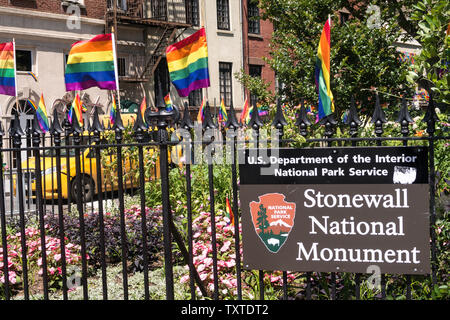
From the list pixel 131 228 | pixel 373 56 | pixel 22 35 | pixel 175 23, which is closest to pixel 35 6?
pixel 22 35

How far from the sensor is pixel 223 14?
1035 inches

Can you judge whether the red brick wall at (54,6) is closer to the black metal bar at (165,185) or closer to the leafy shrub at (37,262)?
the leafy shrub at (37,262)

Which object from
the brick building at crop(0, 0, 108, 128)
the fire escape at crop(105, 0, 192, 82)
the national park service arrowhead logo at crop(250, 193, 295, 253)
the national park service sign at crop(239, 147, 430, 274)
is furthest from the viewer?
the fire escape at crop(105, 0, 192, 82)

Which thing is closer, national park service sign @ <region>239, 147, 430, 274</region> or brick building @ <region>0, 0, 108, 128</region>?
national park service sign @ <region>239, 147, 430, 274</region>

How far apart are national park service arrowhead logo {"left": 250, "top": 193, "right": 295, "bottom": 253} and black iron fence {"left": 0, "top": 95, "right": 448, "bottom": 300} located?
16 cm

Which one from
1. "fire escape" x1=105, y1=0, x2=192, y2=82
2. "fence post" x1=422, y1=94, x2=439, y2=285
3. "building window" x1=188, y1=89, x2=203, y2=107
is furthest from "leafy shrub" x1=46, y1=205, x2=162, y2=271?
"building window" x1=188, y1=89, x2=203, y2=107

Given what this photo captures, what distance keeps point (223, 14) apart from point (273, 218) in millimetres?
24034

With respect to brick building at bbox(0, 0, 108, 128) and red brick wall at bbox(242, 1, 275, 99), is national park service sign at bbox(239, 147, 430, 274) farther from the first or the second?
red brick wall at bbox(242, 1, 275, 99)

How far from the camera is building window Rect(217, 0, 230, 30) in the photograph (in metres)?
26.1

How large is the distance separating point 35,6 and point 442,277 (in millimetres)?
19642

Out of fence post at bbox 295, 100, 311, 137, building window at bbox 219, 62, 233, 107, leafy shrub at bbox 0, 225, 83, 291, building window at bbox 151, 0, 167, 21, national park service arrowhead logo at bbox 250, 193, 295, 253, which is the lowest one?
leafy shrub at bbox 0, 225, 83, 291

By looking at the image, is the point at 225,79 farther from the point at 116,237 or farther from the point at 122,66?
the point at 116,237

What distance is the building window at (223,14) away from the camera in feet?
85.7
